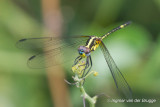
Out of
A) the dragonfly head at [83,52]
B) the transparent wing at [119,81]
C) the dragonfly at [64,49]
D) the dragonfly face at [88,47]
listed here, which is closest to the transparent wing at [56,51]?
the dragonfly at [64,49]

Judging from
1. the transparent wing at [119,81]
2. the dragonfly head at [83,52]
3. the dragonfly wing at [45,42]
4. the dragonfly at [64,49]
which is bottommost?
the transparent wing at [119,81]

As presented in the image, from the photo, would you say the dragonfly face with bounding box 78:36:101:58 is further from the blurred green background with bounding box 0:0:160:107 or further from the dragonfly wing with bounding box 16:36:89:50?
the blurred green background with bounding box 0:0:160:107

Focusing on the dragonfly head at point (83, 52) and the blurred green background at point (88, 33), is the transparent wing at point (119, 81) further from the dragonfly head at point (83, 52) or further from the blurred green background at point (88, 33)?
the blurred green background at point (88, 33)

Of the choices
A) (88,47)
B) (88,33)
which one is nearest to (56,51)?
(88,47)

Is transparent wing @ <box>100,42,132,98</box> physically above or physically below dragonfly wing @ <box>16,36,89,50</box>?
below

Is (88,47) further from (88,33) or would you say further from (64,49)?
(88,33)

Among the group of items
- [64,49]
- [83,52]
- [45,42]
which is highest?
[45,42]

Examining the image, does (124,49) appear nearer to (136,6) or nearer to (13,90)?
(136,6)

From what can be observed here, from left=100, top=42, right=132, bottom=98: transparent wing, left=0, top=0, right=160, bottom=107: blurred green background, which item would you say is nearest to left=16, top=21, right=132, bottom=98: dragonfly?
left=100, top=42, right=132, bottom=98: transparent wing
